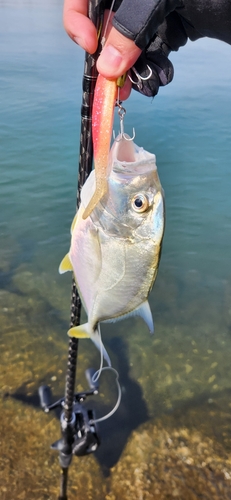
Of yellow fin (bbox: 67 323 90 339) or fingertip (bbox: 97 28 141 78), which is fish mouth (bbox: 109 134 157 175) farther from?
yellow fin (bbox: 67 323 90 339)

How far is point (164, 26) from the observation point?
200cm

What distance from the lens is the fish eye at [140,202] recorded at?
4.67 ft

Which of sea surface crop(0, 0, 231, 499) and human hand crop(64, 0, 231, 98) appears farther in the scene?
sea surface crop(0, 0, 231, 499)

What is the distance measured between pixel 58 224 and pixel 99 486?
396 centimetres

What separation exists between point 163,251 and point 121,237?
4479 mm

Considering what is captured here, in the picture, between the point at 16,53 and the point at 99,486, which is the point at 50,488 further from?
the point at 16,53

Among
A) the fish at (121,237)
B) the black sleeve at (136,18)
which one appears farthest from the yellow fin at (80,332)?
the black sleeve at (136,18)

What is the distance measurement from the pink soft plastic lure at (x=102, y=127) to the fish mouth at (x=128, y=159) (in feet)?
0.13

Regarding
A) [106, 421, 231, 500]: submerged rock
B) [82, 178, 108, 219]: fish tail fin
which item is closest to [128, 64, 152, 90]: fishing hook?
[82, 178, 108, 219]: fish tail fin

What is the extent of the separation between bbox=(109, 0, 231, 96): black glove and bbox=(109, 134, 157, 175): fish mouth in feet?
1.04

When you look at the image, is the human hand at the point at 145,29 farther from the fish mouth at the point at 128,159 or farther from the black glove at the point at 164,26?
the fish mouth at the point at 128,159

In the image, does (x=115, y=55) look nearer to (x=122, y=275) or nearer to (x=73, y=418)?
(x=122, y=275)

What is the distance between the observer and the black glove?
51.4 inches

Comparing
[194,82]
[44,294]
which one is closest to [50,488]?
[44,294]
